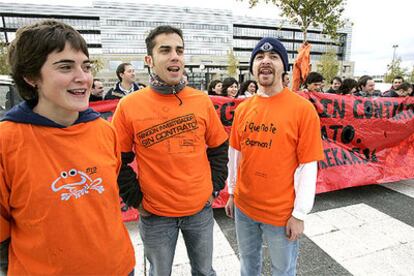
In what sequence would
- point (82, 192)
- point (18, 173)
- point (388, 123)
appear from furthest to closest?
point (388, 123)
point (82, 192)
point (18, 173)

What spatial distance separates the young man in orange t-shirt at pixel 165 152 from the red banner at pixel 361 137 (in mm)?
2275

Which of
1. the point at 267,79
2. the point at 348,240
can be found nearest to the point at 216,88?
the point at 348,240

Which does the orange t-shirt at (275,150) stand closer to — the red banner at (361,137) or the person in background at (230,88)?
the red banner at (361,137)

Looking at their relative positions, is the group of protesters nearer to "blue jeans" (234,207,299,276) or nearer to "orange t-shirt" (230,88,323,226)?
"orange t-shirt" (230,88,323,226)

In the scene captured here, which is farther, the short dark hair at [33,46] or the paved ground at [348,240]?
the paved ground at [348,240]

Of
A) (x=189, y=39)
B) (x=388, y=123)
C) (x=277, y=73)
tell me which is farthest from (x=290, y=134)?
(x=189, y=39)

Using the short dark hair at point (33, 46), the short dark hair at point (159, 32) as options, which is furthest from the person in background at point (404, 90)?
the short dark hair at point (33, 46)

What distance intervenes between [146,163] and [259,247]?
115cm

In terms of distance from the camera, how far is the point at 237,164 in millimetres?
2287

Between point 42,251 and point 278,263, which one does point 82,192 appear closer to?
point 42,251

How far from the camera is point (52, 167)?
1.19 meters

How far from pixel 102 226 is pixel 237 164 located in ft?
4.15

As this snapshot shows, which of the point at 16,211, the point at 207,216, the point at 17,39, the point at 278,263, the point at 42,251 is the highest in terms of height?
the point at 17,39

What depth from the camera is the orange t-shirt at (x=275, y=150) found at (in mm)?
1797
